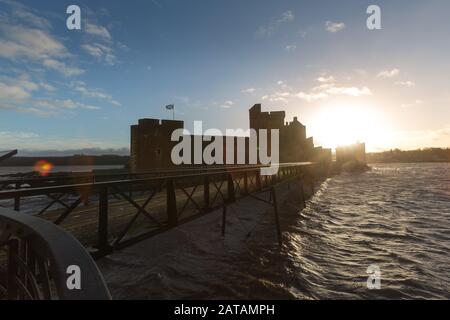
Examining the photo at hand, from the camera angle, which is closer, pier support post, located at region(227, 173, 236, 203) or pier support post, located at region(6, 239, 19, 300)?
pier support post, located at region(6, 239, 19, 300)

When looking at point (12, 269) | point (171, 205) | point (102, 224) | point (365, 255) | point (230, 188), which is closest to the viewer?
point (12, 269)

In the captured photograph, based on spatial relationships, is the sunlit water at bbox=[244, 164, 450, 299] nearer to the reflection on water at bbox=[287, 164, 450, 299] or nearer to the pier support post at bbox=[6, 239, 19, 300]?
the reflection on water at bbox=[287, 164, 450, 299]

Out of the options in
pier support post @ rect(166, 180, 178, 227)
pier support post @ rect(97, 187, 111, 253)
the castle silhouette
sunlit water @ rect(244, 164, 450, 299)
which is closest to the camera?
pier support post @ rect(97, 187, 111, 253)

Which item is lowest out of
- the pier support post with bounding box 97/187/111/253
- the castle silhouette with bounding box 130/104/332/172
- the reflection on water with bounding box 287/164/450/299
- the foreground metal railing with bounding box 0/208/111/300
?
the reflection on water with bounding box 287/164/450/299

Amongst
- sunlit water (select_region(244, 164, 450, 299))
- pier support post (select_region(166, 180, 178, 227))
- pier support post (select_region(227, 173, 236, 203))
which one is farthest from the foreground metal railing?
pier support post (select_region(227, 173, 236, 203))

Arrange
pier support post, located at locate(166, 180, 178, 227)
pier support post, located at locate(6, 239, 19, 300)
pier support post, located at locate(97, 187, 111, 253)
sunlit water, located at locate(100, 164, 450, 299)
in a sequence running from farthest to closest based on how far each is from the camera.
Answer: sunlit water, located at locate(100, 164, 450, 299) → pier support post, located at locate(166, 180, 178, 227) → pier support post, located at locate(97, 187, 111, 253) → pier support post, located at locate(6, 239, 19, 300)

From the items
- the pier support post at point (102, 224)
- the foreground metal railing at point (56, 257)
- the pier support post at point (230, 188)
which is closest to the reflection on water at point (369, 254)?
the pier support post at point (230, 188)

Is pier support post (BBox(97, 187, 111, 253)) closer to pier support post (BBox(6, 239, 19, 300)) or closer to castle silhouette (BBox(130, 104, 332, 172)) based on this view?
pier support post (BBox(6, 239, 19, 300))

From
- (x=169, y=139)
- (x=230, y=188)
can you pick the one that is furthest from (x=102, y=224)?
(x=169, y=139)

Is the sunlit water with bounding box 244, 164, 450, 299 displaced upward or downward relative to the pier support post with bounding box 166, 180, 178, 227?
downward

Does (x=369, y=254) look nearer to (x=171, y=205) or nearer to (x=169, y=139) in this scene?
(x=171, y=205)

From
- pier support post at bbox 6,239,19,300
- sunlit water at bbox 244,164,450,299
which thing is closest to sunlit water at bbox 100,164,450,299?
sunlit water at bbox 244,164,450,299
